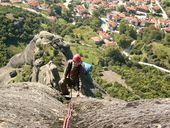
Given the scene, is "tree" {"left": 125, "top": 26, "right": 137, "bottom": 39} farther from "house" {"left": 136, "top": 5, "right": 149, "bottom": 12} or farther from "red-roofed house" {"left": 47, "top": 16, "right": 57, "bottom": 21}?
"red-roofed house" {"left": 47, "top": 16, "right": 57, "bottom": 21}

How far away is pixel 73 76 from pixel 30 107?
326 centimetres

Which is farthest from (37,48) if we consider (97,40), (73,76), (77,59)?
(97,40)

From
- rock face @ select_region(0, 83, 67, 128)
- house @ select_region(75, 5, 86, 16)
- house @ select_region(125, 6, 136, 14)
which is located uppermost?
rock face @ select_region(0, 83, 67, 128)

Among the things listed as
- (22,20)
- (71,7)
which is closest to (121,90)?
(22,20)

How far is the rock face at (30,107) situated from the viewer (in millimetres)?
11695

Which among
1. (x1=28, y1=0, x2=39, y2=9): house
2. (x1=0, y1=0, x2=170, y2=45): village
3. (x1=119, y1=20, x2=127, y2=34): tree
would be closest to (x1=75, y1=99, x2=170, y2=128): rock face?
(x1=0, y1=0, x2=170, y2=45): village

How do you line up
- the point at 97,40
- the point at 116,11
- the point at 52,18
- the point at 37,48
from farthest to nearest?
the point at 116,11, the point at 52,18, the point at 97,40, the point at 37,48

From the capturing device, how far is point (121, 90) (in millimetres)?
75188

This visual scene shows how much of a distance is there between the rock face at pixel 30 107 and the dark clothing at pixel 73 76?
65cm

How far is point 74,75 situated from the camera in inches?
627

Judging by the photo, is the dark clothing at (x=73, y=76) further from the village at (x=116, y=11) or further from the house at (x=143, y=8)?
the house at (x=143, y=8)

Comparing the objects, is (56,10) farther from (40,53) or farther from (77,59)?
(77,59)

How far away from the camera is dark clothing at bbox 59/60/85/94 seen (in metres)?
15.5

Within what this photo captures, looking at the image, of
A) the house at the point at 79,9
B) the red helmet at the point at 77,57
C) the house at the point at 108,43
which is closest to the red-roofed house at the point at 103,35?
the house at the point at 108,43
